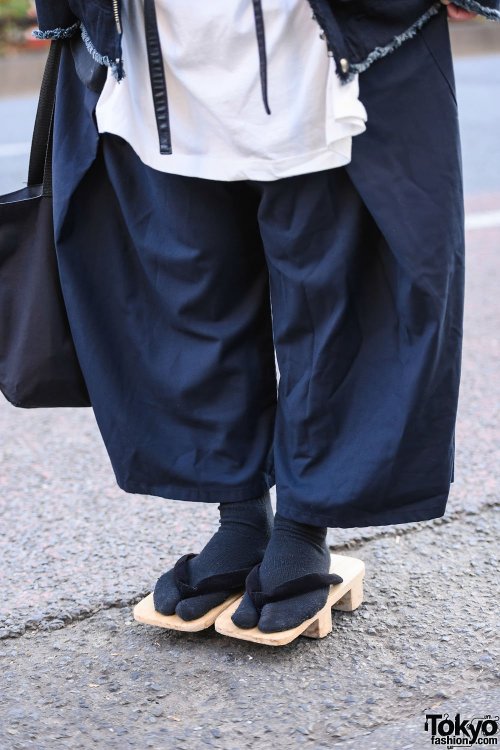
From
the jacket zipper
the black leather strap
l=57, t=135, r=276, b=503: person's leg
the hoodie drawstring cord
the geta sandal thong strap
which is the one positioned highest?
the jacket zipper

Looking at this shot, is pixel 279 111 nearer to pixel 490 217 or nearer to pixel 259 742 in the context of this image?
pixel 259 742

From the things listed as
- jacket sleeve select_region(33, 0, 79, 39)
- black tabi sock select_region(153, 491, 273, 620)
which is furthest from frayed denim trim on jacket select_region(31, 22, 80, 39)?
black tabi sock select_region(153, 491, 273, 620)

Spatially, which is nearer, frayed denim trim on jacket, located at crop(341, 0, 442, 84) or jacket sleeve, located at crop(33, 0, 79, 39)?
frayed denim trim on jacket, located at crop(341, 0, 442, 84)

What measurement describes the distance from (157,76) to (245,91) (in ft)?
0.49

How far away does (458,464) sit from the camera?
244cm

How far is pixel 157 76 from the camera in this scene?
1564mm

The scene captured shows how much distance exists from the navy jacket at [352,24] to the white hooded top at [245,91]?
28mm

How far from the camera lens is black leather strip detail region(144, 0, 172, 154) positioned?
1.53m

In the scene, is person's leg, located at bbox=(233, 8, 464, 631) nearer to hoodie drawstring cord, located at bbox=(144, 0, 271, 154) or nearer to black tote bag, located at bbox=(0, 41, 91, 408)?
hoodie drawstring cord, located at bbox=(144, 0, 271, 154)

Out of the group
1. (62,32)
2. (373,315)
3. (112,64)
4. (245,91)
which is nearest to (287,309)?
(373,315)

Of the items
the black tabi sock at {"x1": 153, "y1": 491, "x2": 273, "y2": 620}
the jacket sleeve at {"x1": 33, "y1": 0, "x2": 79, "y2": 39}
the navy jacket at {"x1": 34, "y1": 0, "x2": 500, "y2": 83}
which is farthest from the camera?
the black tabi sock at {"x1": 153, "y1": 491, "x2": 273, "y2": 620}

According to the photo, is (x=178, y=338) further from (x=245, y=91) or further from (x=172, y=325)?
(x=245, y=91)

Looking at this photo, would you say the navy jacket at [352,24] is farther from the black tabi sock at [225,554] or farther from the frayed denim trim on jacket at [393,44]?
the black tabi sock at [225,554]

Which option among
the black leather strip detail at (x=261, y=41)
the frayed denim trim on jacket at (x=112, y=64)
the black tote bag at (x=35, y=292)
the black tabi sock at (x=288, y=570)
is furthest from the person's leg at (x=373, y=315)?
the black tote bag at (x=35, y=292)
